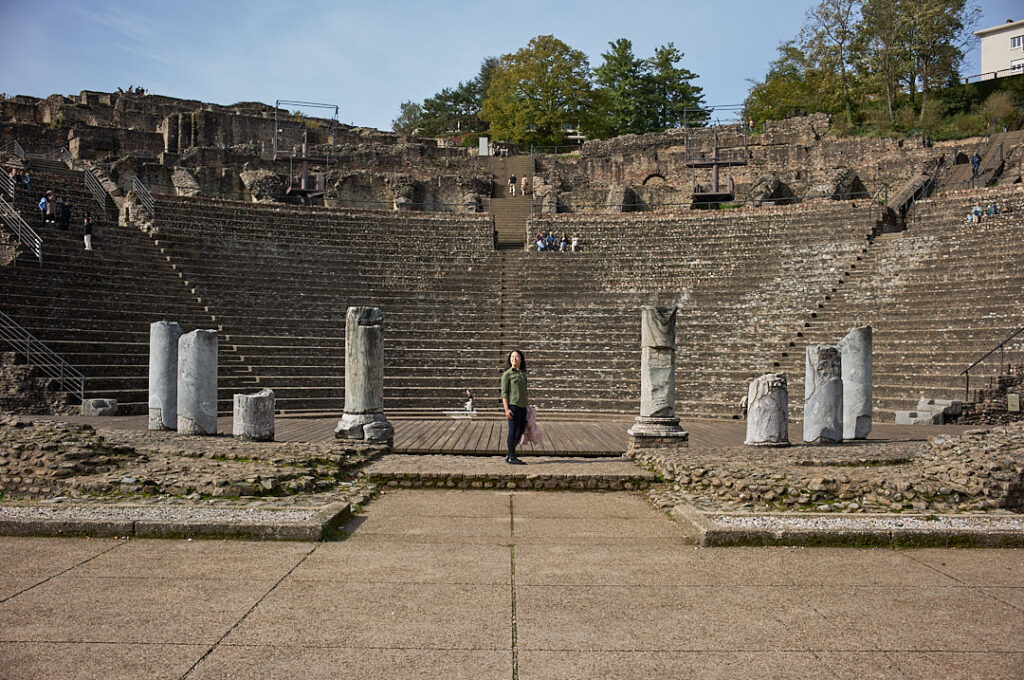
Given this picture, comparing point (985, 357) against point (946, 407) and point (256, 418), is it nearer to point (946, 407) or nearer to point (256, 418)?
point (946, 407)

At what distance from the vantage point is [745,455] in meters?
10.1

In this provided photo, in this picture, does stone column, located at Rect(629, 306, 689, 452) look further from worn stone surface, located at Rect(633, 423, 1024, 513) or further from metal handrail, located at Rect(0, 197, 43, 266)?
metal handrail, located at Rect(0, 197, 43, 266)

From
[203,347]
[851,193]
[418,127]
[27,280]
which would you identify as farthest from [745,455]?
[418,127]

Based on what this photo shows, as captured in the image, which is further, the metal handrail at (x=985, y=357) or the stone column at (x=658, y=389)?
the metal handrail at (x=985, y=357)

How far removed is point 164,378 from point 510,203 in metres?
21.4

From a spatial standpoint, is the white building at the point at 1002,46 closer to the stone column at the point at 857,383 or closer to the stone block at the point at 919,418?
the stone block at the point at 919,418

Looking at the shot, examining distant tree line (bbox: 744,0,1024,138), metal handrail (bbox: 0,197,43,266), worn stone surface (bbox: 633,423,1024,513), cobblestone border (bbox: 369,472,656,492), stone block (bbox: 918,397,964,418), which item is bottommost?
cobblestone border (bbox: 369,472,656,492)

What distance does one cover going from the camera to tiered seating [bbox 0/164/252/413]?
1581 cm

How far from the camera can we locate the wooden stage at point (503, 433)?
35.9ft

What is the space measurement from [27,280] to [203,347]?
773 centimetres

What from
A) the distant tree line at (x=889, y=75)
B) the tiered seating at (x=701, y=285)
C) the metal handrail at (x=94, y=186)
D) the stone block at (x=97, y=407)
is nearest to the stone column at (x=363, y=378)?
the stone block at (x=97, y=407)

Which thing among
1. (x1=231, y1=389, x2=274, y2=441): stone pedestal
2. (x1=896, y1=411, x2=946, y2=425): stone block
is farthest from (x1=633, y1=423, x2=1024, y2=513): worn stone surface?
(x1=231, y1=389, x2=274, y2=441): stone pedestal

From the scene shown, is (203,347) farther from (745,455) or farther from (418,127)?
(418,127)

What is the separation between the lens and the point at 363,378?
11242 mm
